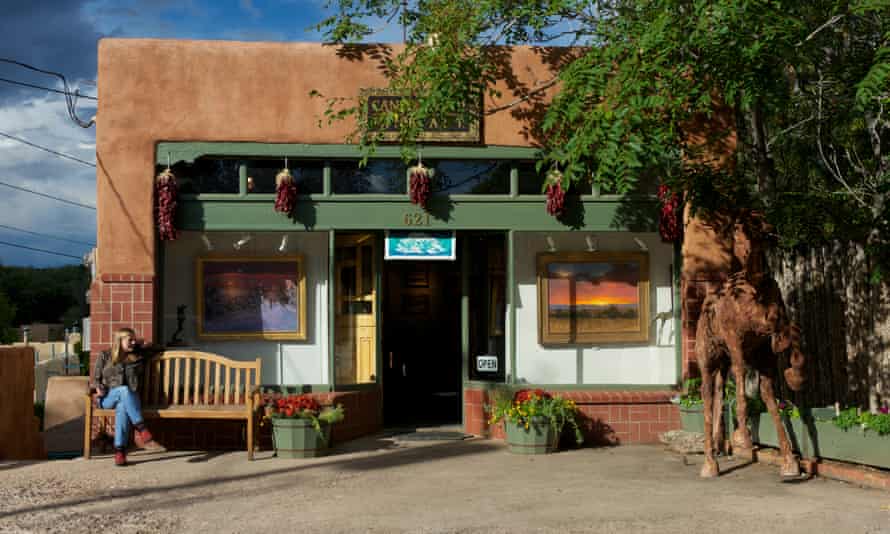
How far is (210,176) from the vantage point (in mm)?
12703

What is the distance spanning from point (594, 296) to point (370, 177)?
3256mm

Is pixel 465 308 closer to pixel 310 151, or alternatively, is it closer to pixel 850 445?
pixel 310 151

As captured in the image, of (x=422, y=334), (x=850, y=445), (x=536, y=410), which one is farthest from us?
(x=422, y=334)

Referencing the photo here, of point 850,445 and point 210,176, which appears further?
point 210,176

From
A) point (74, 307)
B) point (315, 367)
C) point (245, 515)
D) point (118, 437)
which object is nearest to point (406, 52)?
point (315, 367)

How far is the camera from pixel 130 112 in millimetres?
12367

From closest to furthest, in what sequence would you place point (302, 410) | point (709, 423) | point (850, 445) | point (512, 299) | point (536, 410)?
point (850, 445) < point (709, 423) < point (302, 410) < point (536, 410) < point (512, 299)

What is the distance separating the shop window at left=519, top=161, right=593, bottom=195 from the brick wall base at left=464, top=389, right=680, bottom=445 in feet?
8.29

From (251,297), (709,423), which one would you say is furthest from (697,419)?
(251,297)

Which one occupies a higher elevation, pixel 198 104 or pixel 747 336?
pixel 198 104

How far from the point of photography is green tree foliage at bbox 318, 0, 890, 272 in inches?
368

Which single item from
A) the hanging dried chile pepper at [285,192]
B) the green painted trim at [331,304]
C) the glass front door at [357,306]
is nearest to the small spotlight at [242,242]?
the hanging dried chile pepper at [285,192]

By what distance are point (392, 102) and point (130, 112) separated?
315 centimetres

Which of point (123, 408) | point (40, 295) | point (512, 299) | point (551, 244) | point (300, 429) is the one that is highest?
point (40, 295)
